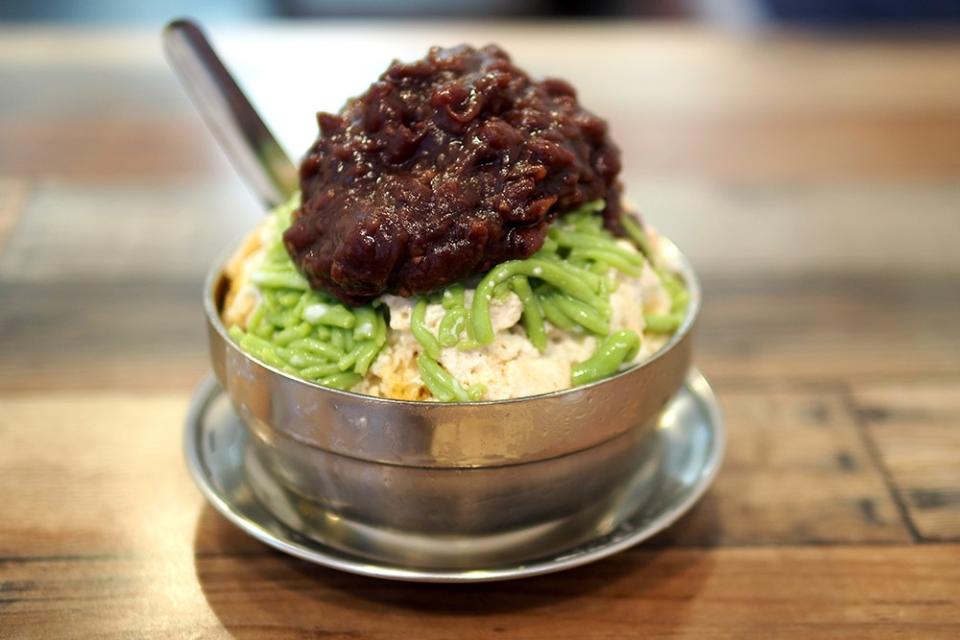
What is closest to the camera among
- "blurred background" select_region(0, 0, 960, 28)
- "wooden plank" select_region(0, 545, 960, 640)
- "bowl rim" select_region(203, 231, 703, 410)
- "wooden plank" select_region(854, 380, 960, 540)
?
"bowl rim" select_region(203, 231, 703, 410)

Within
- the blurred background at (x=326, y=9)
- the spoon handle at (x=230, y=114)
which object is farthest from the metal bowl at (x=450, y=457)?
the blurred background at (x=326, y=9)

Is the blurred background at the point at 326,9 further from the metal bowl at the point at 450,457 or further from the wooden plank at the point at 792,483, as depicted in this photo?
the metal bowl at the point at 450,457

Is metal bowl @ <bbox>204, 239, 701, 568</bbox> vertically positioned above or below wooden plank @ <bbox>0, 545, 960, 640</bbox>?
above

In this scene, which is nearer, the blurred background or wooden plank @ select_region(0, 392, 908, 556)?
wooden plank @ select_region(0, 392, 908, 556)

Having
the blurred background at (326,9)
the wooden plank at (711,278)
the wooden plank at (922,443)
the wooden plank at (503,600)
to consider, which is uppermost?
the wooden plank at (503,600)

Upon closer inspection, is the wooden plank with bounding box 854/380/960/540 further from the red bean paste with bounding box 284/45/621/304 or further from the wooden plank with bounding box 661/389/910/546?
the red bean paste with bounding box 284/45/621/304

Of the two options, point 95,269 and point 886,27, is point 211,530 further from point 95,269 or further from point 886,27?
point 886,27

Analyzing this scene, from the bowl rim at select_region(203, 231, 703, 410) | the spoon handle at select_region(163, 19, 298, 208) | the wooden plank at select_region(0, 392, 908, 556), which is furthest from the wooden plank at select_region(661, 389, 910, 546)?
the spoon handle at select_region(163, 19, 298, 208)

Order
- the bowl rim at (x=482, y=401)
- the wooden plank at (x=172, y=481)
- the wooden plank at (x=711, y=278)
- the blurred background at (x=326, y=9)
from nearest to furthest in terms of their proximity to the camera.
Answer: the bowl rim at (x=482, y=401) → the wooden plank at (x=172, y=481) → the wooden plank at (x=711, y=278) → the blurred background at (x=326, y=9)
